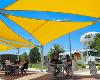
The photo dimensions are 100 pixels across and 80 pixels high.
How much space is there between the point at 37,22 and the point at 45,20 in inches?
16.5

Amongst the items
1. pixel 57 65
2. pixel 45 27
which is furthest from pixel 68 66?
pixel 45 27

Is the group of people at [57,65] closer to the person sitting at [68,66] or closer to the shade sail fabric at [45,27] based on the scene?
the person sitting at [68,66]

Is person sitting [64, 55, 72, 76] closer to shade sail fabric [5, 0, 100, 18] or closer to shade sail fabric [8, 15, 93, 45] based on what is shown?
shade sail fabric [8, 15, 93, 45]

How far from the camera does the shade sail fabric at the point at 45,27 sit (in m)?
11.9

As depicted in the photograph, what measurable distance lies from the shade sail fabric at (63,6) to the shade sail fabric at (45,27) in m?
2.29

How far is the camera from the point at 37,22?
12016 millimetres

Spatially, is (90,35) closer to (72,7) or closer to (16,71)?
(16,71)

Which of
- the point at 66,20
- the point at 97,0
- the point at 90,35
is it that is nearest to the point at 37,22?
the point at 66,20

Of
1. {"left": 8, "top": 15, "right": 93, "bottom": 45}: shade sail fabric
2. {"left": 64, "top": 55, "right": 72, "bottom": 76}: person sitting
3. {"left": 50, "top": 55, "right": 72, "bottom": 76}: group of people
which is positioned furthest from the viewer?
{"left": 64, "top": 55, "right": 72, "bottom": 76}: person sitting

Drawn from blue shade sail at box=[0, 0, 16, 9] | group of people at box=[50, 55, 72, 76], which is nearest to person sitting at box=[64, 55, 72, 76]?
group of people at box=[50, 55, 72, 76]

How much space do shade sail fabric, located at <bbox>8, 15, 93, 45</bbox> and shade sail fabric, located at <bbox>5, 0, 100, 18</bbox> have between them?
2.29 m

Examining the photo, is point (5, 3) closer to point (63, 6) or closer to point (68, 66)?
point (63, 6)

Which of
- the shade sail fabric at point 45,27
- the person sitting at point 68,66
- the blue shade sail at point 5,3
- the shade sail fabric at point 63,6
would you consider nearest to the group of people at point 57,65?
the person sitting at point 68,66

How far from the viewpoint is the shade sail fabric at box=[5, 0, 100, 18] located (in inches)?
332
